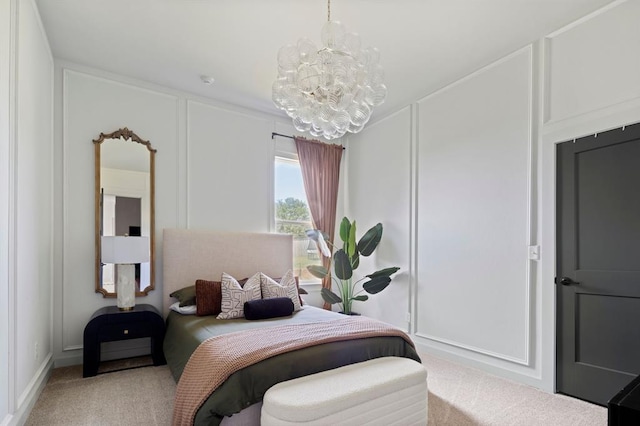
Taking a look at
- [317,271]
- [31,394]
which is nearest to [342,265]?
[317,271]

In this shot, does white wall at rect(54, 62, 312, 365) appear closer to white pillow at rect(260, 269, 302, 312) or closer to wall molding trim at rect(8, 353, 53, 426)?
wall molding trim at rect(8, 353, 53, 426)

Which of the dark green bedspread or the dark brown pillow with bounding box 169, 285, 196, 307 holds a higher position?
the dark brown pillow with bounding box 169, 285, 196, 307

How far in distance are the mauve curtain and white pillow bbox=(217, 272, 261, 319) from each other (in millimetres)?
1741

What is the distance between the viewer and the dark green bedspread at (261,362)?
6.12 ft

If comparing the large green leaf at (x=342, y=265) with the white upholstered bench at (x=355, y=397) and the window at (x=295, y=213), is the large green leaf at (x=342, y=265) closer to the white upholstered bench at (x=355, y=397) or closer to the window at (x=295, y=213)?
the window at (x=295, y=213)

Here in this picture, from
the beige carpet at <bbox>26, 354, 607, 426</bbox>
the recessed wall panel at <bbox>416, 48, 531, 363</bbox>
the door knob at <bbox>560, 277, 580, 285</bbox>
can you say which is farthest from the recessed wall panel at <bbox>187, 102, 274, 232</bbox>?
the door knob at <bbox>560, 277, 580, 285</bbox>

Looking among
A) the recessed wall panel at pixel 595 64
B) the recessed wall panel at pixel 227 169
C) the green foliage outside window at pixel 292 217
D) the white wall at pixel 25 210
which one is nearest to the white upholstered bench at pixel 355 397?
the white wall at pixel 25 210

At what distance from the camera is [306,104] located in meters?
2.43

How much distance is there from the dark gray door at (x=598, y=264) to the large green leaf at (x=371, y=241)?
1.97m

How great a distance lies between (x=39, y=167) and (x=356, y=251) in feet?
10.8

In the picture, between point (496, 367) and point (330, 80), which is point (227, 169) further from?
point (496, 367)

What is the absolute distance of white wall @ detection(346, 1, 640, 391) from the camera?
2.65m

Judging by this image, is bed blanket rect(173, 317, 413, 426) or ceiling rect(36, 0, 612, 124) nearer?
bed blanket rect(173, 317, 413, 426)

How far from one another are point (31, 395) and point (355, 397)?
7.56 ft
